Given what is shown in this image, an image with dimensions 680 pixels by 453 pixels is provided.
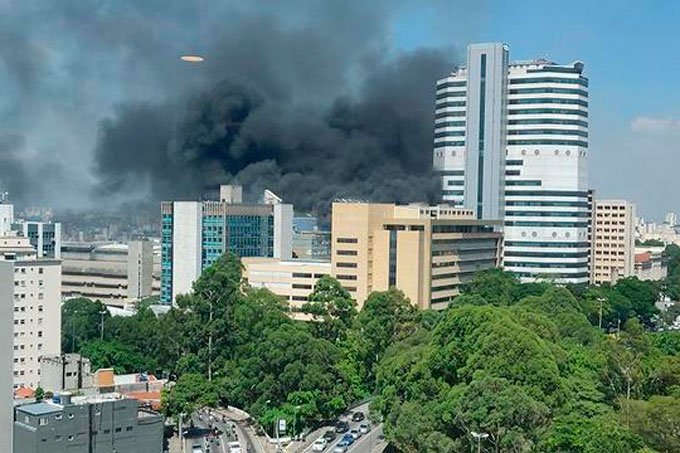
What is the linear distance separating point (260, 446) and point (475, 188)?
506 inches

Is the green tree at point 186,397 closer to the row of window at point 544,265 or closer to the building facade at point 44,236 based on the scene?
the building facade at point 44,236

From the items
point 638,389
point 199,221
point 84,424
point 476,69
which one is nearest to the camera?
point 84,424

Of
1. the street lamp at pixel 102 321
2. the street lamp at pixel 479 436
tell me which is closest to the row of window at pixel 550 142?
the street lamp at pixel 102 321

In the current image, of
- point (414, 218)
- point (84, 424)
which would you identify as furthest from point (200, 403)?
point (414, 218)

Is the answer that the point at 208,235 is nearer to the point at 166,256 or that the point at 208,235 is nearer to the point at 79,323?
the point at 166,256

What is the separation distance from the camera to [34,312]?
1471cm

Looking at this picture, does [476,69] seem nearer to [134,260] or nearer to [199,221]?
[199,221]

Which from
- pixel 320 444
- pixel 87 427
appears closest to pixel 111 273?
pixel 320 444

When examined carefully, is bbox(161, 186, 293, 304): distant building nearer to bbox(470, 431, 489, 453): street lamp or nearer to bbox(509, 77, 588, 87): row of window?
bbox(509, 77, 588, 87): row of window

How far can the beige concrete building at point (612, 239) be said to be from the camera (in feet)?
91.4

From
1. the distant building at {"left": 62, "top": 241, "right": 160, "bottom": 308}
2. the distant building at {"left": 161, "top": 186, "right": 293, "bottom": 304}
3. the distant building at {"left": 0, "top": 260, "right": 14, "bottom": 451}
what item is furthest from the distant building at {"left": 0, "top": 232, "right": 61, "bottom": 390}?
the distant building at {"left": 62, "top": 241, "right": 160, "bottom": 308}

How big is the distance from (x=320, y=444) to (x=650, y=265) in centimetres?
2353

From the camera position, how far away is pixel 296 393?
11.4m

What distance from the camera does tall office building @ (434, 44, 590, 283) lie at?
73.7ft
